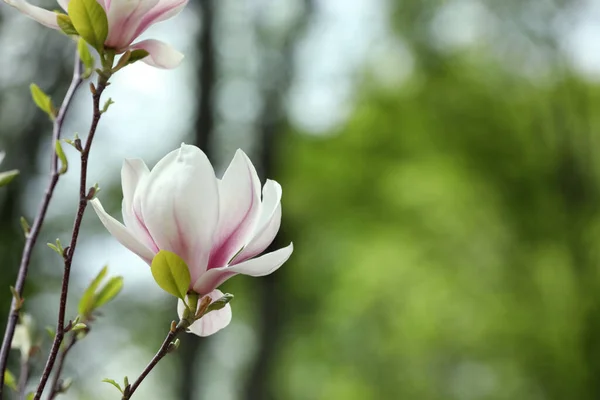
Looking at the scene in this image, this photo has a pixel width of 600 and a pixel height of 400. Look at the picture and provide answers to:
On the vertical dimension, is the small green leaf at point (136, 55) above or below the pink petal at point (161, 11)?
below

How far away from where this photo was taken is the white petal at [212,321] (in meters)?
0.30

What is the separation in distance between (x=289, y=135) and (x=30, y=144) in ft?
7.17

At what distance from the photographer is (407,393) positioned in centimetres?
432

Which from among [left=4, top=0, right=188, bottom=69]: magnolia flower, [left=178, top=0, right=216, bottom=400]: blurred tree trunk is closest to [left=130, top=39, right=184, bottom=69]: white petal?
[left=4, top=0, right=188, bottom=69]: magnolia flower

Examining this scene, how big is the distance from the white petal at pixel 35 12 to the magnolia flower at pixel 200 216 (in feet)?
0.24

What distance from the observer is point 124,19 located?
30 cm

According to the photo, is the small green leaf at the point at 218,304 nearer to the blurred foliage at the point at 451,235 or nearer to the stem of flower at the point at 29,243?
the stem of flower at the point at 29,243

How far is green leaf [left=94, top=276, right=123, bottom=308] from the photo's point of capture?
36 centimetres

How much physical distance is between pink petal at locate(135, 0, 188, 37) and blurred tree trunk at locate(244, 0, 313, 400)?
2.88 m

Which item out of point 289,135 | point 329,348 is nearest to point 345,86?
point 289,135

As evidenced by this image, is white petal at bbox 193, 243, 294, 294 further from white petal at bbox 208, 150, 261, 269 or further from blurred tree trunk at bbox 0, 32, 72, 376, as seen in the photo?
blurred tree trunk at bbox 0, 32, 72, 376

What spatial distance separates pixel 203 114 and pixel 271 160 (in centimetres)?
70

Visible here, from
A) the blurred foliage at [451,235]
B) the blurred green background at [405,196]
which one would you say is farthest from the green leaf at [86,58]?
the blurred foliage at [451,235]

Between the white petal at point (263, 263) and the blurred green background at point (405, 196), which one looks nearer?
the white petal at point (263, 263)
